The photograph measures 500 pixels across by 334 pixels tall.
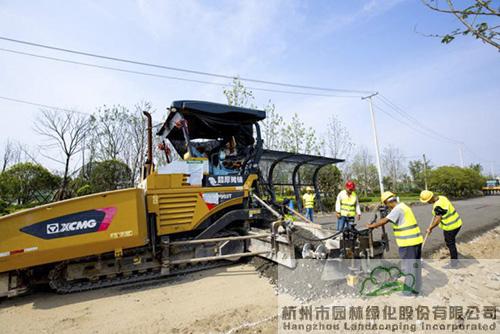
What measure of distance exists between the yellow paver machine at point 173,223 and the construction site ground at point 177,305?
0.27 m

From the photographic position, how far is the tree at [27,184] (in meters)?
15.0

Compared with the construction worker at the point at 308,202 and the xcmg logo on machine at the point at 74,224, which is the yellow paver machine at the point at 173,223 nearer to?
the xcmg logo on machine at the point at 74,224

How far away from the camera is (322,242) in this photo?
4.13m

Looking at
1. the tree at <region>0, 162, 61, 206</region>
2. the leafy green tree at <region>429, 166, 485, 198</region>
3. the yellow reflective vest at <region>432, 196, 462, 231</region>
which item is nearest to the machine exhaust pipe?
the yellow reflective vest at <region>432, 196, 462, 231</region>

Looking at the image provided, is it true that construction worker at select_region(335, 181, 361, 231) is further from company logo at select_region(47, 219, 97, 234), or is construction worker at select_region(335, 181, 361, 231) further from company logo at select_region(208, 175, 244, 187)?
company logo at select_region(47, 219, 97, 234)

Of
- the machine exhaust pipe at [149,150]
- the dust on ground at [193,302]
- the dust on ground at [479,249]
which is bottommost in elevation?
the dust on ground at [479,249]

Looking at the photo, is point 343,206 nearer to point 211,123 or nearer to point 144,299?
point 211,123

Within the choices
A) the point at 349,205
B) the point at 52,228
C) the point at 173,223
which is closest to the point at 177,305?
the point at 173,223

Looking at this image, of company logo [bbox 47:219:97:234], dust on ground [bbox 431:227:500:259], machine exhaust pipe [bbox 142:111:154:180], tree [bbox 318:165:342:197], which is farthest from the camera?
tree [bbox 318:165:342:197]

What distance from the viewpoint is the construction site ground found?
3.15 m

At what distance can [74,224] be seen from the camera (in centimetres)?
388

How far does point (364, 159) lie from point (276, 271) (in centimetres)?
3468

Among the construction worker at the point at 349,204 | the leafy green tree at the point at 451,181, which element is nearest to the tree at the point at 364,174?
the leafy green tree at the point at 451,181

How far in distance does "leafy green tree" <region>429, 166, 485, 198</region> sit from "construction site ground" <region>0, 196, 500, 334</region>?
25511 millimetres
